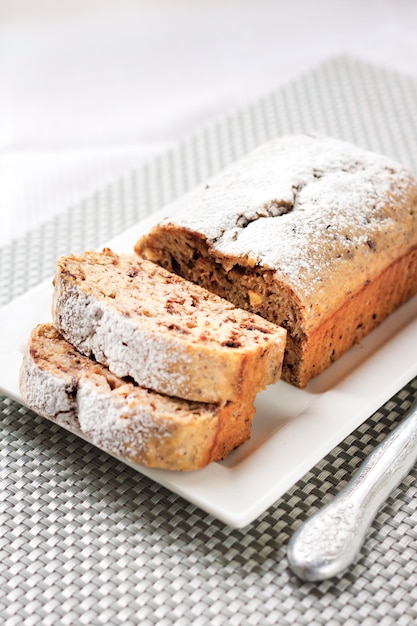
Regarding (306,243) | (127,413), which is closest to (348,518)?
(127,413)

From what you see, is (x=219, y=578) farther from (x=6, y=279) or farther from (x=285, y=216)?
(x=6, y=279)

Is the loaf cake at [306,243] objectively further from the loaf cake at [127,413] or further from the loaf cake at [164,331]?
the loaf cake at [127,413]

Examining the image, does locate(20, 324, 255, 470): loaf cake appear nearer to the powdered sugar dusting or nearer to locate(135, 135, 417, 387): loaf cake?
locate(135, 135, 417, 387): loaf cake

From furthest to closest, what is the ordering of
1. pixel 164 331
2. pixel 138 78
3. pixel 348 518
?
pixel 138 78, pixel 164 331, pixel 348 518

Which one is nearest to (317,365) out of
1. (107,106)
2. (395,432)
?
(395,432)

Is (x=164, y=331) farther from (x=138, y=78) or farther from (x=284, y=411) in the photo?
(x=138, y=78)

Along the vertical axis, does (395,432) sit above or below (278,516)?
above
